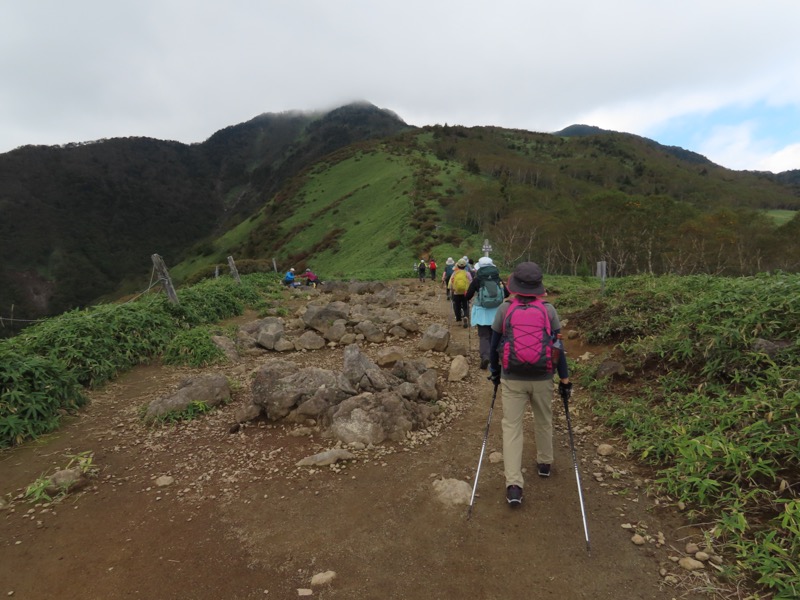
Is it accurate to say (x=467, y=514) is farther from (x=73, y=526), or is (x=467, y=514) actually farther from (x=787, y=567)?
(x=73, y=526)

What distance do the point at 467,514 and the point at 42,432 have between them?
20.2ft

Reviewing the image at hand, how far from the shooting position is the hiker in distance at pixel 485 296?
7062 millimetres

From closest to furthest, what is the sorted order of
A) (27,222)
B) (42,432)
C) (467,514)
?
(467,514) < (42,432) < (27,222)

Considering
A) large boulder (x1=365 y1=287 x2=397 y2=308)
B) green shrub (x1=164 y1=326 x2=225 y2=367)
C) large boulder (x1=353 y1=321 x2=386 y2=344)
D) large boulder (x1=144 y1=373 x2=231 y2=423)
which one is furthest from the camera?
large boulder (x1=365 y1=287 x2=397 y2=308)

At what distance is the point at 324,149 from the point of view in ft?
495

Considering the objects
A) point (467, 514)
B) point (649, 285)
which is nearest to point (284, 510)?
point (467, 514)

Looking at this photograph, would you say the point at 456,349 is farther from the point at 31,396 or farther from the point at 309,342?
the point at 31,396

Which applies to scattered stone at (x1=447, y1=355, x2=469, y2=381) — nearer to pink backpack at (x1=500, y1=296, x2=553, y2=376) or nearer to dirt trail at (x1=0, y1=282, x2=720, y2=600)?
dirt trail at (x1=0, y1=282, x2=720, y2=600)

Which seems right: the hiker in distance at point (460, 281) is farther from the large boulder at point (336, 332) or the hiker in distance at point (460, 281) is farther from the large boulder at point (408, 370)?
the large boulder at point (408, 370)

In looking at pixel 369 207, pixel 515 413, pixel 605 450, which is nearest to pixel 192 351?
pixel 515 413

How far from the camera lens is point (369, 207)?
56.6 metres

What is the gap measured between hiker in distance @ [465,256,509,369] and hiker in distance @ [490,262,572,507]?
9.95 feet

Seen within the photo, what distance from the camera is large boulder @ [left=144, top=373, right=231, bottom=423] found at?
595 cm

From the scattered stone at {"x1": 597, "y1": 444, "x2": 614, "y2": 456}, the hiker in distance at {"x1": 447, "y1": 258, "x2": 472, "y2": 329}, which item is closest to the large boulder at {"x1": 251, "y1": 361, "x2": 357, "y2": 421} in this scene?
the scattered stone at {"x1": 597, "y1": 444, "x2": 614, "y2": 456}
